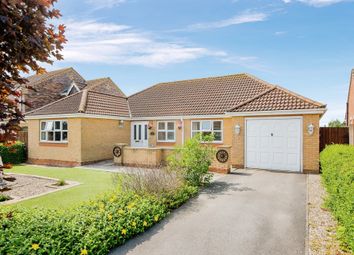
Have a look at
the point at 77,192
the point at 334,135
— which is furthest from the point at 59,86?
the point at 334,135

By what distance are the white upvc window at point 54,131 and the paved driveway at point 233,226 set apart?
12809 millimetres

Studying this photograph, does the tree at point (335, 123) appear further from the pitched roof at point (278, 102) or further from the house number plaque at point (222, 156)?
the house number plaque at point (222, 156)

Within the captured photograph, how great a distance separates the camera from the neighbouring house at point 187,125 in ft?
45.1

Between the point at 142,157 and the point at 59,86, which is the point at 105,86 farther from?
the point at 142,157

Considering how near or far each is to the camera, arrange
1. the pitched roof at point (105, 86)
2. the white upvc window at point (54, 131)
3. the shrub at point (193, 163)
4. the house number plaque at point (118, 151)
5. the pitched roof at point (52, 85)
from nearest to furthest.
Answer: the shrub at point (193, 163), the house number plaque at point (118, 151), the white upvc window at point (54, 131), the pitched roof at point (52, 85), the pitched roof at point (105, 86)

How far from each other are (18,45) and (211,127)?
621 inches

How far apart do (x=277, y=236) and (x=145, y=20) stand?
37.7 ft

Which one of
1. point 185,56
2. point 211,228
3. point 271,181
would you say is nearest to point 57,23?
point 211,228

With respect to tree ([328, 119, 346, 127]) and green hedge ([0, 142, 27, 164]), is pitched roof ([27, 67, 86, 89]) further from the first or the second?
tree ([328, 119, 346, 127])

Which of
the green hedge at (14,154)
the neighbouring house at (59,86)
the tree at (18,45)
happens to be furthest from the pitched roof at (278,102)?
the neighbouring house at (59,86)

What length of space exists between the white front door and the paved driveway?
469 inches

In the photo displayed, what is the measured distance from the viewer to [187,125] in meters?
19.3

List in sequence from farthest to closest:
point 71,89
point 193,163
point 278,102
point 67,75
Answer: point 67,75 < point 71,89 < point 278,102 < point 193,163

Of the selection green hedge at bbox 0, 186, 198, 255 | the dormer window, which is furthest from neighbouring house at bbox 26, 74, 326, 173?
the dormer window
